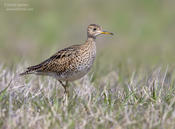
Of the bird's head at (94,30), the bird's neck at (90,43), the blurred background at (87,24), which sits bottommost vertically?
the blurred background at (87,24)

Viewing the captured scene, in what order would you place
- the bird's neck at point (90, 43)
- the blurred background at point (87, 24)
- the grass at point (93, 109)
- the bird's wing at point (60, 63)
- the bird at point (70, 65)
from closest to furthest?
the grass at point (93, 109) → the bird at point (70, 65) → the bird's wing at point (60, 63) → the bird's neck at point (90, 43) → the blurred background at point (87, 24)

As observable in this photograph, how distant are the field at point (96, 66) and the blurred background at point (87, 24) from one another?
3 cm

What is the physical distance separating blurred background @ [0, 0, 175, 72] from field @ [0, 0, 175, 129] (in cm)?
3

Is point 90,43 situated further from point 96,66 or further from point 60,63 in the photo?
point 96,66

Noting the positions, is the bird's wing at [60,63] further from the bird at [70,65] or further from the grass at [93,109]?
the grass at [93,109]

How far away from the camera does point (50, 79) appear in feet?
30.4

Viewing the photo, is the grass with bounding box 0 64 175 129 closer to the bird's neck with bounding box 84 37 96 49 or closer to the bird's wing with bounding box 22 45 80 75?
the bird's wing with bounding box 22 45 80 75

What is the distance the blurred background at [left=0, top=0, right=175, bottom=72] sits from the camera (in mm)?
15719

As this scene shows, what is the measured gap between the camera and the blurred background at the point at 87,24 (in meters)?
15.7

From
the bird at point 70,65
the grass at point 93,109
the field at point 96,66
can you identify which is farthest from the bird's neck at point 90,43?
the grass at point 93,109

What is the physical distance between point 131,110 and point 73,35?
10619 millimetres

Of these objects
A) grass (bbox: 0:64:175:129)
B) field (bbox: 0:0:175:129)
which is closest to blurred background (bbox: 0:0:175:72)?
field (bbox: 0:0:175:129)

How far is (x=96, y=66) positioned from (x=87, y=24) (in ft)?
25.1

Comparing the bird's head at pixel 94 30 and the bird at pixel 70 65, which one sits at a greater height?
the bird's head at pixel 94 30
